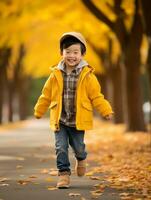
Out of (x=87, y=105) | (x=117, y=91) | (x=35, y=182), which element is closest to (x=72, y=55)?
(x=87, y=105)

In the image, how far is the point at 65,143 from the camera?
775 cm

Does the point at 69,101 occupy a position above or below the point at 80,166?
above

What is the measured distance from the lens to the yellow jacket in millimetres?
Result: 7613

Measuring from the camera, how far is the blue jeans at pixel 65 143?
7727 millimetres

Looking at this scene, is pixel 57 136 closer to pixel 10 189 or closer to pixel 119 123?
pixel 10 189

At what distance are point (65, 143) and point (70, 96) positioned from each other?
56 centimetres

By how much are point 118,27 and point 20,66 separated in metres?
23.8

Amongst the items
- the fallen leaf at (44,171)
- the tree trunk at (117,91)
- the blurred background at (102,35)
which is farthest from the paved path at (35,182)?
the tree trunk at (117,91)

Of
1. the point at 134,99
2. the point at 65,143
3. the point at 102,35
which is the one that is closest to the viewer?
the point at 65,143

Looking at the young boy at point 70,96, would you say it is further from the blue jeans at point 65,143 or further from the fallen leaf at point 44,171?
the fallen leaf at point 44,171

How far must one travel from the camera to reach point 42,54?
4088 centimetres

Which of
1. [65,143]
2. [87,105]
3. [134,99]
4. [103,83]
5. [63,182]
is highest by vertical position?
[103,83]

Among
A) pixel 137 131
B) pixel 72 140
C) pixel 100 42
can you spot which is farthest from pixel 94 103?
pixel 100 42

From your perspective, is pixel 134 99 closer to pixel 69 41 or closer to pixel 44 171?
pixel 44 171
